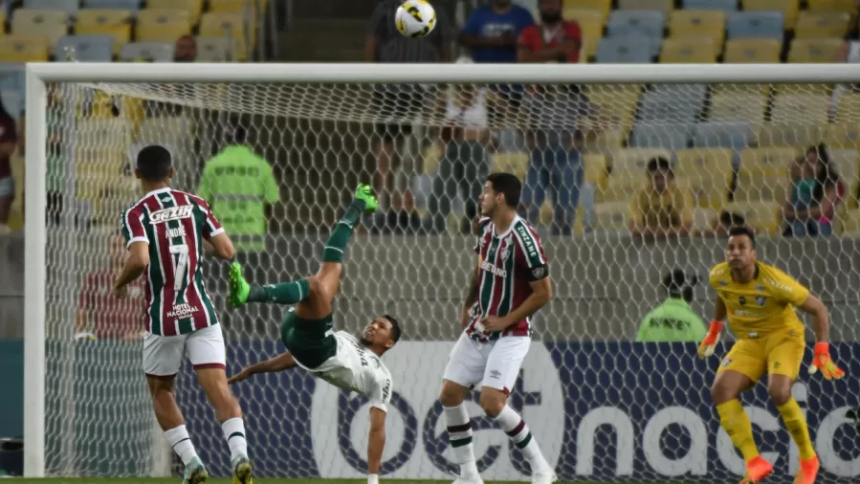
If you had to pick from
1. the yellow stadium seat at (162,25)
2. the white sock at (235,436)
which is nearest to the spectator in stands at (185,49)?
the yellow stadium seat at (162,25)

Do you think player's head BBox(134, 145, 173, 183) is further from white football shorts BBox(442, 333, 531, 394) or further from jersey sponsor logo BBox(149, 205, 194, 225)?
white football shorts BBox(442, 333, 531, 394)

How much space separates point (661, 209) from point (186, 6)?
250 inches

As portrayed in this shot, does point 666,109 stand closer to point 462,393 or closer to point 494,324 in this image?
point 494,324

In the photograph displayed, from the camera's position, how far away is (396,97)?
10977 millimetres

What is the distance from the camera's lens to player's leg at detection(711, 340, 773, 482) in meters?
8.65

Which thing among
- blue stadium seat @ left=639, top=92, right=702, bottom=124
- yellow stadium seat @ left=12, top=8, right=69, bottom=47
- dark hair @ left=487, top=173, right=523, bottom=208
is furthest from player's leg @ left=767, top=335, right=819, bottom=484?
yellow stadium seat @ left=12, top=8, right=69, bottom=47

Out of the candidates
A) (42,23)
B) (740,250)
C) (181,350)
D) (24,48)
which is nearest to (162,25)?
(42,23)

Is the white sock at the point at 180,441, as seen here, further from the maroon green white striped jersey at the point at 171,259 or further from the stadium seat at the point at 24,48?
the stadium seat at the point at 24,48

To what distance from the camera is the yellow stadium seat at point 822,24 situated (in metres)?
13.9

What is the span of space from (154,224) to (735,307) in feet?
12.0

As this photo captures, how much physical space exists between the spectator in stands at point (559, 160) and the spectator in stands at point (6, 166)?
177 inches

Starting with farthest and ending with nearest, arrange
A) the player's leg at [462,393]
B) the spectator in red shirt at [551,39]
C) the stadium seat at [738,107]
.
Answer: the spectator in red shirt at [551,39] → the stadium seat at [738,107] → the player's leg at [462,393]

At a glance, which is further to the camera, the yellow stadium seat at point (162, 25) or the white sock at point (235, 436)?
the yellow stadium seat at point (162, 25)

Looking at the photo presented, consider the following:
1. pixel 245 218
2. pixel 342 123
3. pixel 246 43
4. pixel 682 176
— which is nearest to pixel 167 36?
pixel 246 43
